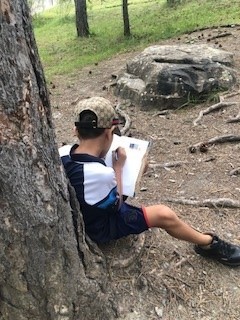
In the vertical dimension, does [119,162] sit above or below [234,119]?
above

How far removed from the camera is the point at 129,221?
3154 millimetres

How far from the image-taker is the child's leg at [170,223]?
3188 mm

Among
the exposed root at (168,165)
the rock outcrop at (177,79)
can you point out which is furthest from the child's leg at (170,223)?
the rock outcrop at (177,79)

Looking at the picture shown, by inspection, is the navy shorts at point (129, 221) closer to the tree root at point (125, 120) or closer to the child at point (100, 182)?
the child at point (100, 182)

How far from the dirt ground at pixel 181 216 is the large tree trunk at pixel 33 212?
43 cm

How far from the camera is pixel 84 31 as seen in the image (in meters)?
16.4

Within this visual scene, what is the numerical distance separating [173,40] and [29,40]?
460 inches

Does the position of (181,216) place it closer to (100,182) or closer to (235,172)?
(235,172)

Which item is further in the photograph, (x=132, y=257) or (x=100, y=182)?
(x=132, y=257)

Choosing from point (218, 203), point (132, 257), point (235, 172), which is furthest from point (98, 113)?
point (235, 172)

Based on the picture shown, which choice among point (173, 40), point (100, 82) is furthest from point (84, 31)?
point (100, 82)

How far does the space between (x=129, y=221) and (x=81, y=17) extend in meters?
14.3

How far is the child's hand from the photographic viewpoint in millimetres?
3137

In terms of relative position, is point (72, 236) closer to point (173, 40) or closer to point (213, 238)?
point (213, 238)
